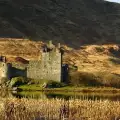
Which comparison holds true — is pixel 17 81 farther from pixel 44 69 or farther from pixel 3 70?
pixel 44 69

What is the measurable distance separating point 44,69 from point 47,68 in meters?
0.58

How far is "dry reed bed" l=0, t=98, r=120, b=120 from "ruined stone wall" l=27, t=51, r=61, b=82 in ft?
174

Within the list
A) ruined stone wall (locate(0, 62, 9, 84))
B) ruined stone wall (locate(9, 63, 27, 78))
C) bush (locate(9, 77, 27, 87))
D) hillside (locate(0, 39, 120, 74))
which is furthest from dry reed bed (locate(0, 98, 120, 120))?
hillside (locate(0, 39, 120, 74))

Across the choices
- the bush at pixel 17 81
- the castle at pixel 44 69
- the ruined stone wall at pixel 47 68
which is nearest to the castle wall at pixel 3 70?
the castle at pixel 44 69

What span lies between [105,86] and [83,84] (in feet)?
13.0

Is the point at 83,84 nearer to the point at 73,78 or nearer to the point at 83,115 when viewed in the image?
the point at 73,78

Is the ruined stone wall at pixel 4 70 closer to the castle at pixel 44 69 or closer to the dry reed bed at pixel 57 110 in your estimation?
the castle at pixel 44 69

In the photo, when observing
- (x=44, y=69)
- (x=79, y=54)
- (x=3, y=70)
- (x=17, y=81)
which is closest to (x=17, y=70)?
(x=3, y=70)

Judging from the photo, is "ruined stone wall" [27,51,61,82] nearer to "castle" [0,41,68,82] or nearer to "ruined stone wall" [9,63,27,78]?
"castle" [0,41,68,82]

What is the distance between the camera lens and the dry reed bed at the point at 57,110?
150 ft

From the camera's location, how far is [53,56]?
4158 inches

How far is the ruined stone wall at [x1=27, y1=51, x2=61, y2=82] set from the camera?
105 meters

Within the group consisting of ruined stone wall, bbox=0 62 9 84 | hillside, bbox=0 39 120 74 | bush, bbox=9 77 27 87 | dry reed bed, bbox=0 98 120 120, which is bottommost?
dry reed bed, bbox=0 98 120 120

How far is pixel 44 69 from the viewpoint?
348 feet
